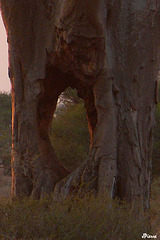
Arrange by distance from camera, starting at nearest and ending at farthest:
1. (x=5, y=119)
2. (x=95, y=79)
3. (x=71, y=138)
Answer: (x=95, y=79), (x=71, y=138), (x=5, y=119)

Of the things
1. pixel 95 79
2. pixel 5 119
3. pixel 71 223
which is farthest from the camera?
pixel 5 119

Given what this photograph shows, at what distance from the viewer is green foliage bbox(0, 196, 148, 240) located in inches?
174

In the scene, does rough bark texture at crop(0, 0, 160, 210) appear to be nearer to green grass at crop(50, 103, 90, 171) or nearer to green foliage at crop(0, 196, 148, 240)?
green foliage at crop(0, 196, 148, 240)

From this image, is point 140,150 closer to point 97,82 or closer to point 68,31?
point 97,82

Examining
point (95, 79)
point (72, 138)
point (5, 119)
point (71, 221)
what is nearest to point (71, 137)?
point (72, 138)

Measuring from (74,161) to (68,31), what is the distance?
7628 millimetres

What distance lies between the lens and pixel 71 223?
14.7ft

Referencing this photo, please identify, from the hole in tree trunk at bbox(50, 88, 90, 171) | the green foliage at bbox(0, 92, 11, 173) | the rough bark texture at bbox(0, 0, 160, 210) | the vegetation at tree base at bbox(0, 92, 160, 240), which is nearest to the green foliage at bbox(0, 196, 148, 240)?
the vegetation at tree base at bbox(0, 92, 160, 240)

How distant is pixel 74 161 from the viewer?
1267 cm

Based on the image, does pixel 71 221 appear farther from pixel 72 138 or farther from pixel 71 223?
pixel 72 138

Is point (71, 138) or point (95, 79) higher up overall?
point (95, 79)

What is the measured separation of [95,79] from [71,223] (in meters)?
2.34

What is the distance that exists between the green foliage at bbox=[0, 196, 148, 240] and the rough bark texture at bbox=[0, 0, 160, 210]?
2.26ft

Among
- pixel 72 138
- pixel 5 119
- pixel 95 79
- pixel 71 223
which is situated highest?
pixel 95 79
